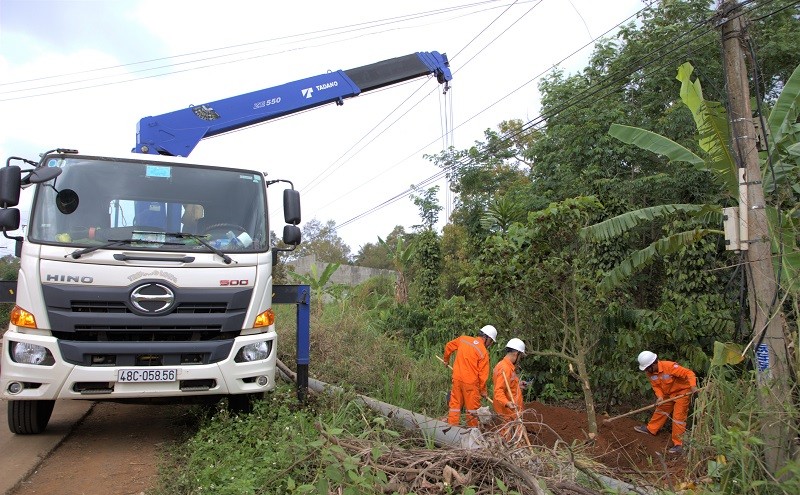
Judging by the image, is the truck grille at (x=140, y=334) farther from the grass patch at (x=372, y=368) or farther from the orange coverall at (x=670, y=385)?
the orange coverall at (x=670, y=385)

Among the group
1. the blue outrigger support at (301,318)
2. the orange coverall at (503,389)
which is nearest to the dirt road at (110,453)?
the blue outrigger support at (301,318)

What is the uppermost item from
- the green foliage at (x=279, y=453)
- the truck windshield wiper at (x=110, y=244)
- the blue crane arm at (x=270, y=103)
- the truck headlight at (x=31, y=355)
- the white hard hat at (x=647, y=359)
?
the blue crane arm at (x=270, y=103)

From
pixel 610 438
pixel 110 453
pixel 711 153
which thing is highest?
pixel 711 153

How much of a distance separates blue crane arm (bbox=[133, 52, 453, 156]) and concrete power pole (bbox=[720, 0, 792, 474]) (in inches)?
235

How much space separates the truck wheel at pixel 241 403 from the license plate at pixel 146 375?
2.97 ft

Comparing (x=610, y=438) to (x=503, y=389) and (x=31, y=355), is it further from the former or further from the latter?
(x=31, y=355)

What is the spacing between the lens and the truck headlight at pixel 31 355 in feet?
17.2

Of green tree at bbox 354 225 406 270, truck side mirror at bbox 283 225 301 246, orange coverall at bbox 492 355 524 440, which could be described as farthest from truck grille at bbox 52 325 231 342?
green tree at bbox 354 225 406 270

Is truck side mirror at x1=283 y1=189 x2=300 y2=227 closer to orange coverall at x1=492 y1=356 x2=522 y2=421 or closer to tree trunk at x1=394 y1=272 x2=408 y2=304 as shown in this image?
orange coverall at x1=492 y1=356 x2=522 y2=421

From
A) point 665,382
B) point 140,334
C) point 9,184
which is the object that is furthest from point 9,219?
point 665,382

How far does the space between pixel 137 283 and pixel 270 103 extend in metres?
4.92

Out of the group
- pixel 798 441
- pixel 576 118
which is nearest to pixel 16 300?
pixel 798 441

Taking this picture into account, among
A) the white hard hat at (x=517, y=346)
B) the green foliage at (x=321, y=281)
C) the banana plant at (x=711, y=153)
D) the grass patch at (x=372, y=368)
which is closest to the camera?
the banana plant at (x=711, y=153)

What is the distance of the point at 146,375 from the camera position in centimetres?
538
